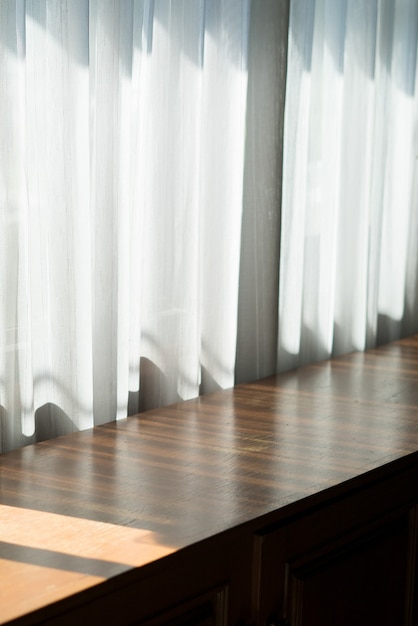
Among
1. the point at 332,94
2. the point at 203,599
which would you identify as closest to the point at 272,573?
the point at 203,599

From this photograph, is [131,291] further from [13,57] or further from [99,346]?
[13,57]

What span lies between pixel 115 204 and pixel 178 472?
0.55 m

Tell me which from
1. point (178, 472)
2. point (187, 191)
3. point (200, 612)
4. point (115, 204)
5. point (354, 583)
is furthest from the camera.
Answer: point (187, 191)

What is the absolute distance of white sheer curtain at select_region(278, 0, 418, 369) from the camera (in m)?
2.30

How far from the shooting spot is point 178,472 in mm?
1593

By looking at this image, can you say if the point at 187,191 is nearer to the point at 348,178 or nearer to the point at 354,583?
the point at 348,178

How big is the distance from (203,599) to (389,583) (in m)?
0.57

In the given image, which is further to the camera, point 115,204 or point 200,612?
point 115,204

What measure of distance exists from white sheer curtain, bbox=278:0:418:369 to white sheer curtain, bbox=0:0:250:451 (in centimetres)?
24

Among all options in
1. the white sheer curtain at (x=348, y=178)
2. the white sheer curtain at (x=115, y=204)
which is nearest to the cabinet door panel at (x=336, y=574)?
the white sheer curtain at (x=115, y=204)

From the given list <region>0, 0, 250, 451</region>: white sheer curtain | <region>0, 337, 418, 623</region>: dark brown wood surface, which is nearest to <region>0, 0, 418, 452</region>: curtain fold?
Result: <region>0, 0, 250, 451</region>: white sheer curtain

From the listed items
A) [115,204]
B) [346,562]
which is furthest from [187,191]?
[346,562]

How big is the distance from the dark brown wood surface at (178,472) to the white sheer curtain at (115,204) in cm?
10

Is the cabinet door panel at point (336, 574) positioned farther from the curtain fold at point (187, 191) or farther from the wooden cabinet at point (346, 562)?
the curtain fold at point (187, 191)
